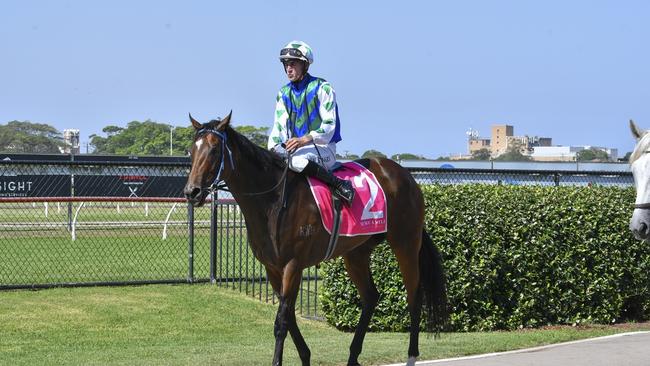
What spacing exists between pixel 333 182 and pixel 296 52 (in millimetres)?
1088

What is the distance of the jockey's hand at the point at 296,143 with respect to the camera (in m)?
7.44

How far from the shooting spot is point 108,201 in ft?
43.1

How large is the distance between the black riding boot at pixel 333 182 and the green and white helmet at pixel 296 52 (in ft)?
2.82

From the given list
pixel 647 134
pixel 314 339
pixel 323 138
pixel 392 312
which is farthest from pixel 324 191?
pixel 392 312

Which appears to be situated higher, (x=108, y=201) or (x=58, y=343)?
(x=108, y=201)

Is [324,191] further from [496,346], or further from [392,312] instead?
[392,312]

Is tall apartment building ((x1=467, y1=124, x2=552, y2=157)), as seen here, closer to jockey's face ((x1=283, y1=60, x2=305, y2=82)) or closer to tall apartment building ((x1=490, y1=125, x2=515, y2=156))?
tall apartment building ((x1=490, y1=125, x2=515, y2=156))

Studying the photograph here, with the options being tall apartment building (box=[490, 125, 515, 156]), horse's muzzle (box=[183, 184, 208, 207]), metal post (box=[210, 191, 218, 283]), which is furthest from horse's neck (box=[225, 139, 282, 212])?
tall apartment building (box=[490, 125, 515, 156])

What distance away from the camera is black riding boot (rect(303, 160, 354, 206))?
745cm

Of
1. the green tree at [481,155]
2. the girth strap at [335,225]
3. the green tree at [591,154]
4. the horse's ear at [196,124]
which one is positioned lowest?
the girth strap at [335,225]

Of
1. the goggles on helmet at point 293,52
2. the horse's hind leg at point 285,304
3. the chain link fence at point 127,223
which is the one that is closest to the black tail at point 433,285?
the horse's hind leg at point 285,304

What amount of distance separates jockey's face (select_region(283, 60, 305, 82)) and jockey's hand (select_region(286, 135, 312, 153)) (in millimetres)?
519

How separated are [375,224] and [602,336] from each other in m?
3.87

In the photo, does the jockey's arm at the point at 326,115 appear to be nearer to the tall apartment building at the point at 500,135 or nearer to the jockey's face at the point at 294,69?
the jockey's face at the point at 294,69
